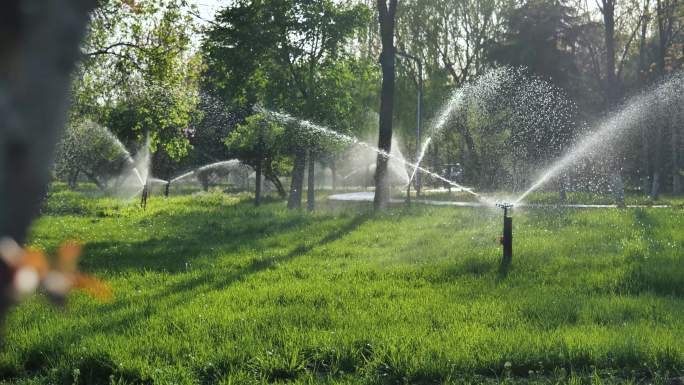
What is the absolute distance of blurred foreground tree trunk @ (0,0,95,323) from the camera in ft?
2.79

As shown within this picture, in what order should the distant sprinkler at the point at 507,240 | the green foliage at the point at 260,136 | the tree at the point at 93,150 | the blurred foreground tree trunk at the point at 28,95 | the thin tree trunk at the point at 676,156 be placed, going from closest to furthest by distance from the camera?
the blurred foreground tree trunk at the point at 28,95, the distant sprinkler at the point at 507,240, the green foliage at the point at 260,136, the tree at the point at 93,150, the thin tree trunk at the point at 676,156

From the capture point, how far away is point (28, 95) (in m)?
0.88

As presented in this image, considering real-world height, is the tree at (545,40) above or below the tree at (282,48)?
above

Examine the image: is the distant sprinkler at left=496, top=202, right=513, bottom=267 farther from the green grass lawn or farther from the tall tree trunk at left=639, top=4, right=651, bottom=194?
the tall tree trunk at left=639, top=4, right=651, bottom=194

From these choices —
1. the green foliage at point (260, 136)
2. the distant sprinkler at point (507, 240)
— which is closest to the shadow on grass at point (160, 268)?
the distant sprinkler at point (507, 240)

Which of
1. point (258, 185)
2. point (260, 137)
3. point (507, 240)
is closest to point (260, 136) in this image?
point (260, 137)

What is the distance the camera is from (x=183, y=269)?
11.1 metres

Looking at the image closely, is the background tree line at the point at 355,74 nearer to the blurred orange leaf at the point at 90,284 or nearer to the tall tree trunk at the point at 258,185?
the tall tree trunk at the point at 258,185

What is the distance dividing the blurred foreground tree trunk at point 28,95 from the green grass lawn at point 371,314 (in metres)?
1.64

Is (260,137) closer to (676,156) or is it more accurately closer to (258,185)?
(258,185)

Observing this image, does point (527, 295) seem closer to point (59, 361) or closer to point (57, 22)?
point (59, 361)

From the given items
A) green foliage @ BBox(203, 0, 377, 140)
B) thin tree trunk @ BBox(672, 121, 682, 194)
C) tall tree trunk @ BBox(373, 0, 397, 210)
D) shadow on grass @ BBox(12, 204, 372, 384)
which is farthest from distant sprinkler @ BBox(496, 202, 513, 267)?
thin tree trunk @ BBox(672, 121, 682, 194)

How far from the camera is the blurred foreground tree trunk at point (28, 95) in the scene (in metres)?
0.85

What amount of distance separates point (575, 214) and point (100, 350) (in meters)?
14.5
